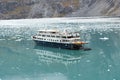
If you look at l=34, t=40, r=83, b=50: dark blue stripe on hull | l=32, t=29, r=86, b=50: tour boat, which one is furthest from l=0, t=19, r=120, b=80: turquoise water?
l=32, t=29, r=86, b=50: tour boat

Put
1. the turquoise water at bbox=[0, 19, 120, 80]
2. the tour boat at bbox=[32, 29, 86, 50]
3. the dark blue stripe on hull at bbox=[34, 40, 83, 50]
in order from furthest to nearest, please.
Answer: the tour boat at bbox=[32, 29, 86, 50], the dark blue stripe on hull at bbox=[34, 40, 83, 50], the turquoise water at bbox=[0, 19, 120, 80]

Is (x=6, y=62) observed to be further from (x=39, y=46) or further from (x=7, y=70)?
(x=39, y=46)

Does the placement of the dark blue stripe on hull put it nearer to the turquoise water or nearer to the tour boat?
the tour boat

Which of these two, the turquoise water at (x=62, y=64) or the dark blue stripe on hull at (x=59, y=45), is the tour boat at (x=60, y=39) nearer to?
the dark blue stripe on hull at (x=59, y=45)

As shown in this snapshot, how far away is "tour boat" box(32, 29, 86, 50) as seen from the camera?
91.9 m

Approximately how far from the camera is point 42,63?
239 ft

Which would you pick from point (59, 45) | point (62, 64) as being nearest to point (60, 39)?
point (59, 45)

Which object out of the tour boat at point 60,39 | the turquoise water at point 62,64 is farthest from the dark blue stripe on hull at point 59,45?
the turquoise water at point 62,64

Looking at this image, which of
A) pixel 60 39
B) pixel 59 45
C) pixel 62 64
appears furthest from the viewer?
pixel 59 45

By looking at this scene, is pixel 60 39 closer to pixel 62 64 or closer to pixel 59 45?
pixel 59 45

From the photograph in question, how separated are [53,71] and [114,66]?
11.1 m

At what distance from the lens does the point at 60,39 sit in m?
97.3

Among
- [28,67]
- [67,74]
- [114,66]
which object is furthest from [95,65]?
[28,67]

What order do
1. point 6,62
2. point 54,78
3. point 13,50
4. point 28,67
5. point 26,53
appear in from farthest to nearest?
point 13,50 < point 26,53 < point 6,62 < point 28,67 < point 54,78
